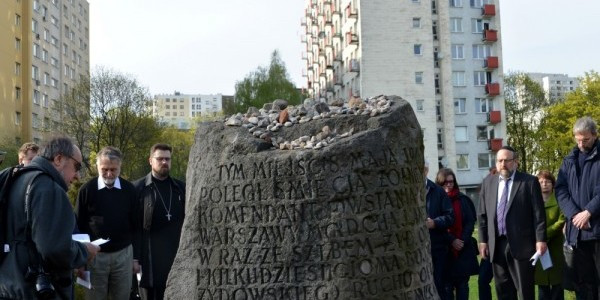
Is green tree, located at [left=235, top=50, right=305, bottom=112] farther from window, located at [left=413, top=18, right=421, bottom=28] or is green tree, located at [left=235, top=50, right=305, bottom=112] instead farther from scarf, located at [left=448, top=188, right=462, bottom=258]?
scarf, located at [left=448, top=188, right=462, bottom=258]

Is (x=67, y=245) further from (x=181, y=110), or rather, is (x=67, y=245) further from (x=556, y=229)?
(x=181, y=110)

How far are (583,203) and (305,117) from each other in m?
3.33

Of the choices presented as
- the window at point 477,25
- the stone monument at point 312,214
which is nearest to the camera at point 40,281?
the stone monument at point 312,214

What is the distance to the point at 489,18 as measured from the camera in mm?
53188

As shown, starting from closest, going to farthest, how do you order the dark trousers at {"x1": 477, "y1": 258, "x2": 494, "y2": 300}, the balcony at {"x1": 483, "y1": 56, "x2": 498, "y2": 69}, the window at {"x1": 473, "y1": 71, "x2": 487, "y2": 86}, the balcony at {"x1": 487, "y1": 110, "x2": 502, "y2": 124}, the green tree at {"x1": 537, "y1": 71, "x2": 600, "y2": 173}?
the dark trousers at {"x1": 477, "y1": 258, "x2": 494, "y2": 300}
the green tree at {"x1": 537, "y1": 71, "x2": 600, "y2": 173}
the balcony at {"x1": 487, "y1": 110, "x2": 502, "y2": 124}
the balcony at {"x1": 483, "y1": 56, "x2": 498, "y2": 69}
the window at {"x1": 473, "y1": 71, "x2": 487, "y2": 86}

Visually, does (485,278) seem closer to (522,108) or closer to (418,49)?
(418,49)

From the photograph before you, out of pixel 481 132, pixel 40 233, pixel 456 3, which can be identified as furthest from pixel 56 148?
pixel 456 3

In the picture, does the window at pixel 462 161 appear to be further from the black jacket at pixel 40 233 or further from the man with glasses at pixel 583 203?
the black jacket at pixel 40 233

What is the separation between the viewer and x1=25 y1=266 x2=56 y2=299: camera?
4.16m

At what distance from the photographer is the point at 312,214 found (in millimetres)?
5137

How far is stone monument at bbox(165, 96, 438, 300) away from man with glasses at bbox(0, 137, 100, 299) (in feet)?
4.20

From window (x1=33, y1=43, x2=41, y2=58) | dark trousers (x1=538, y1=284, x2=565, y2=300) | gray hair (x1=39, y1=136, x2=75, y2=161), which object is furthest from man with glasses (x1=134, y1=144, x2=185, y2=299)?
window (x1=33, y1=43, x2=41, y2=58)

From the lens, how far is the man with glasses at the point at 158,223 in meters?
6.74

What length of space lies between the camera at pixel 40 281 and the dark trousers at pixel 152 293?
2552mm
